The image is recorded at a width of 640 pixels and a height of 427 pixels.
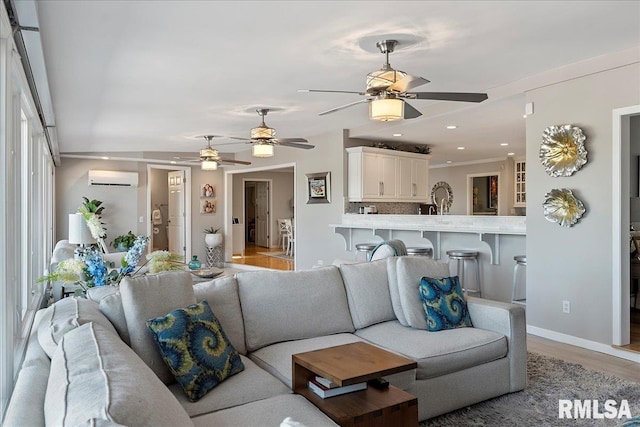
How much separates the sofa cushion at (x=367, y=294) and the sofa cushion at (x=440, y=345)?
85 mm

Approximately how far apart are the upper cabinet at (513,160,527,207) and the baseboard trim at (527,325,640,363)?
21.5 feet

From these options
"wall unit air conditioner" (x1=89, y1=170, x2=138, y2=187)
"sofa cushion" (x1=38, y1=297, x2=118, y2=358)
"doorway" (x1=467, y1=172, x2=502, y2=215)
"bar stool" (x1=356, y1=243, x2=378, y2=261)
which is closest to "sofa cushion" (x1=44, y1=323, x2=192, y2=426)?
"sofa cushion" (x1=38, y1=297, x2=118, y2=358)

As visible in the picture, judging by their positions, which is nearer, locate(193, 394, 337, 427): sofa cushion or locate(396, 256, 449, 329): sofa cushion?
locate(193, 394, 337, 427): sofa cushion

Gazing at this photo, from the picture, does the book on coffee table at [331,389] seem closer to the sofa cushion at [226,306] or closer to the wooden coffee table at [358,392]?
the wooden coffee table at [358,392]

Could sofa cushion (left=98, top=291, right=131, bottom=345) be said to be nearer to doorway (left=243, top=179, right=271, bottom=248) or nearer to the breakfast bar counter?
the breakfast bar counter

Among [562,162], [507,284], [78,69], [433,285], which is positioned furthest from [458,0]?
[507,284]

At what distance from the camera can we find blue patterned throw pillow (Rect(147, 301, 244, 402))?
2.08 metres

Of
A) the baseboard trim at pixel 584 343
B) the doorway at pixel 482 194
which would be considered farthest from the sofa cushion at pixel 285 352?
the doorway at pixel 482 194

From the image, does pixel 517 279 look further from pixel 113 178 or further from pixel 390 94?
pixel 113 178

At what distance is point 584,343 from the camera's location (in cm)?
415

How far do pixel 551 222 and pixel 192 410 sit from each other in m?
3.76

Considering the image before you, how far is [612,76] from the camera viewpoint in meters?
3.93

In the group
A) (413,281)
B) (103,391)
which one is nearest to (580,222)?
(413,281)

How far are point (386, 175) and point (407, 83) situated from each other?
4427 mm
